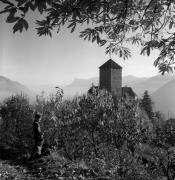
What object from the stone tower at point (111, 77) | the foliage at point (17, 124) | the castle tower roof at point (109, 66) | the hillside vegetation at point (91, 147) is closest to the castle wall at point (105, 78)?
the stone tower at point (111, 77)

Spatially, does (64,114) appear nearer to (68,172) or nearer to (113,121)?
(113,121)

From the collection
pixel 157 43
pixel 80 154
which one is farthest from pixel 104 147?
pixel 157 43

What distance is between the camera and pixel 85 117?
1736 centimetres

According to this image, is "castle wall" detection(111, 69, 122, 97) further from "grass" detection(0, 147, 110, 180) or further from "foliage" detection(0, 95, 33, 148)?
"grass" detection(0, 147, 110, 180)

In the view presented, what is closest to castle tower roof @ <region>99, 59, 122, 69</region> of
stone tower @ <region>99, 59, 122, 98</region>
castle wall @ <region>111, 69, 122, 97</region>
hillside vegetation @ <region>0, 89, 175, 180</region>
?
stone tower @ <region>99, 59, 122, 98</region>

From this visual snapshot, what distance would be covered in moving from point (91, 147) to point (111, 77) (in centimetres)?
5640

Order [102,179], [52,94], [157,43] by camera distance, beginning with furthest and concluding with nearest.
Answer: [52,94]
[102,179]
[157,43]

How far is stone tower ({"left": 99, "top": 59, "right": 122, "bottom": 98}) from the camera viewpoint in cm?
7181

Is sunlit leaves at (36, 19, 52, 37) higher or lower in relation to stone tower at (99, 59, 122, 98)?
lower

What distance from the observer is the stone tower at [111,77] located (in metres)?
71.8

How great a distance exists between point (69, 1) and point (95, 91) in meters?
16.5

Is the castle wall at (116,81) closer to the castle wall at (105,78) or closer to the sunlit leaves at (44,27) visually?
the castle wall at (105,78)

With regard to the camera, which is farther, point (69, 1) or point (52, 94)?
point (52, 94)

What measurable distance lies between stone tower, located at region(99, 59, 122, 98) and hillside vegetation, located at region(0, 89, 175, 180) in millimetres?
50968
